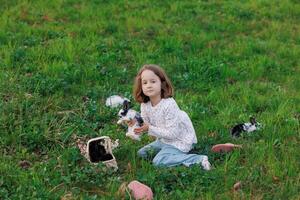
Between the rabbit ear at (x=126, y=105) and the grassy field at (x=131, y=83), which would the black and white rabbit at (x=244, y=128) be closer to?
the grassy field at (x=131, y=83)

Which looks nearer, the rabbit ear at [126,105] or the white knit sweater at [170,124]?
the white knit sweater at [170,124]

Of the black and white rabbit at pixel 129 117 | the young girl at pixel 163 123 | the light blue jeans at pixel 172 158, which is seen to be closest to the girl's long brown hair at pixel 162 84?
the young girl at pixel 163 123

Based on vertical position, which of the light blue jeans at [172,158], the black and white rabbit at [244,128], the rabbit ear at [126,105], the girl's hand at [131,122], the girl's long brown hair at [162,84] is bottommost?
the black and white rabbit at [244,128]

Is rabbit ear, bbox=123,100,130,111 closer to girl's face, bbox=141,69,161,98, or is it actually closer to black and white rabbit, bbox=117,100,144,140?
black and white rabbit, bbox=117,100,144,140

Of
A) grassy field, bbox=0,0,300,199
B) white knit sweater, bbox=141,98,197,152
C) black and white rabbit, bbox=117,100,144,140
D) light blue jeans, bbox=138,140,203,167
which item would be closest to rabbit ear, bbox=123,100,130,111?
black and white rabbit, bbox=117,100,144,140

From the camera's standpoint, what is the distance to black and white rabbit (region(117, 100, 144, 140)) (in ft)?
21.1

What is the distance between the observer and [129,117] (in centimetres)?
681

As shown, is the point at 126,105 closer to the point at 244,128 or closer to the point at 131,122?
the point at 131,122

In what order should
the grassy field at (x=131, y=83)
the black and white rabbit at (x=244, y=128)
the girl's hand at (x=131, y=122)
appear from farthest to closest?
the black and white rabbit at (x=244, y=128) → the girl's hand at (x=131, y=122) → the grassy field at (x=131, y=83)

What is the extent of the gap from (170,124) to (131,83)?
2.68 m

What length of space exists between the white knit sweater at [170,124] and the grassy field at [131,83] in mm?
339

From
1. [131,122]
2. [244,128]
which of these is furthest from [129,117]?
[244,128]

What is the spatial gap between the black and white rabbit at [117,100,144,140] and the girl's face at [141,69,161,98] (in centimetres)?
41

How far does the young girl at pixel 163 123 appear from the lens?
6.10 meters
